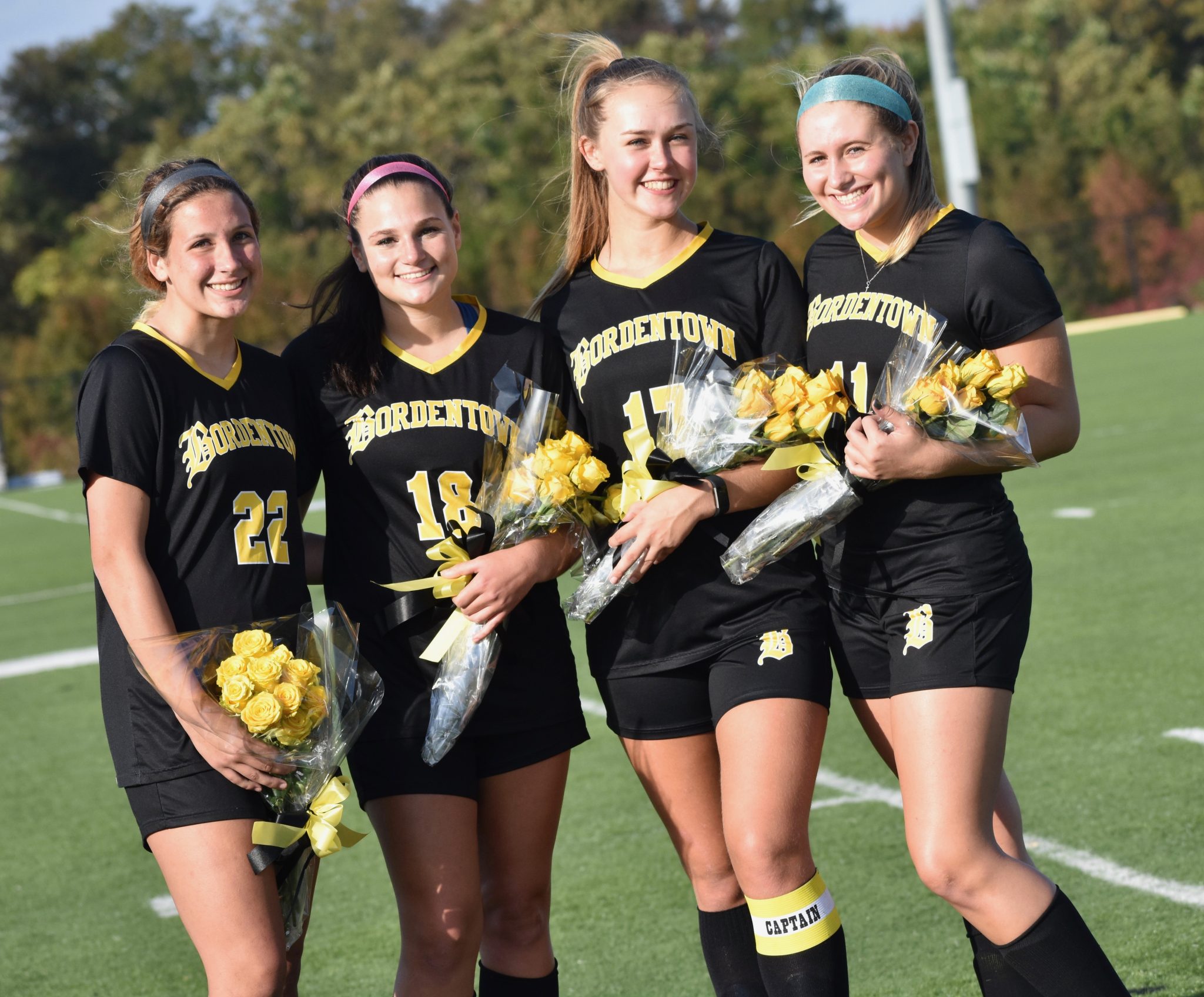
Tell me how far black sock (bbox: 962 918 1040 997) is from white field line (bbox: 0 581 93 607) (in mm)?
10370

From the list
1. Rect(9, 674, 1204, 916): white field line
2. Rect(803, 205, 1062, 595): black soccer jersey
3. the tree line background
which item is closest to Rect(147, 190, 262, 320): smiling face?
Rect(803, 205, 1062, 595): black soccer jersey

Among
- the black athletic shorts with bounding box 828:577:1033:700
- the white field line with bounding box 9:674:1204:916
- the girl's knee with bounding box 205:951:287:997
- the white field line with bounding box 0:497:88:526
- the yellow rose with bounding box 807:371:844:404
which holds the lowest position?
the white field line with bounding box 9:674:1204:916

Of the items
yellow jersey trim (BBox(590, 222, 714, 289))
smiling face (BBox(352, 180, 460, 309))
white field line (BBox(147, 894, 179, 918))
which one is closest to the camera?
smiling face (BBox(352, 180, 460, 309))

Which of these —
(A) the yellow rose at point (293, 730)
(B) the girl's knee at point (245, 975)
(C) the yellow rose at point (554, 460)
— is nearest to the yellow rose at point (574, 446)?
(C) the yellow rose at point (554, 460)

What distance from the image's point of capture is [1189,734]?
18.0ft

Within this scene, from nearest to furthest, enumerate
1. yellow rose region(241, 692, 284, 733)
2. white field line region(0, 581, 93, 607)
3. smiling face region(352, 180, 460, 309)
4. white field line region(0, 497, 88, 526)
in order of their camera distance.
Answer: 1. yellow rose region(241, 692, 284, 733)
2. smiling face region(352, 180, 460, 309)
3. white field line region(0, 581, 93, 607)
4. white field line region(0, 497, 88, 526)

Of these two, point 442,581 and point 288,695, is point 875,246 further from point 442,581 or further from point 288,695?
point 288,695

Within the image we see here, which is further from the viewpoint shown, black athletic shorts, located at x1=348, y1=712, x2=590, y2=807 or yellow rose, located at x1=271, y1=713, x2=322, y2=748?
black athletic shorts, located at x1=348, y1=712, x2=590, y2=807

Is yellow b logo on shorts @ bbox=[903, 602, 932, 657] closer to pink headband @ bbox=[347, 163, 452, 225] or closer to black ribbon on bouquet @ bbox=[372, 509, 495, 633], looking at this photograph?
black ribbon on bouquet @ bbox=[372, 509, 495, 633]

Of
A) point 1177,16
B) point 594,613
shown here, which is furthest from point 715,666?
point 1177,16

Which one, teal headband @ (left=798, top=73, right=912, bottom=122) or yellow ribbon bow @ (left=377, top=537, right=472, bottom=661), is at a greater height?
teal headband @ (left=798, top=73, right=912, bottom=122)

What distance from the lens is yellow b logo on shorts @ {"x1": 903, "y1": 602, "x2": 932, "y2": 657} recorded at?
302cm

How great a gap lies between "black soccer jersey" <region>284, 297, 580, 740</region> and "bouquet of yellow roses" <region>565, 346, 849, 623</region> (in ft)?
0.68

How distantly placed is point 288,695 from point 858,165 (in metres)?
1.67
